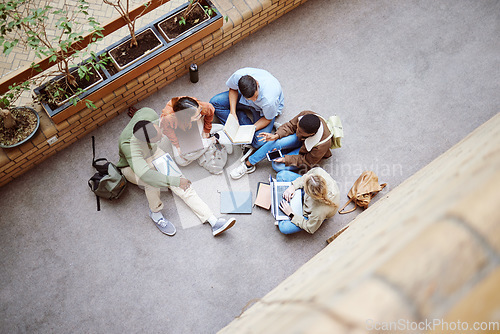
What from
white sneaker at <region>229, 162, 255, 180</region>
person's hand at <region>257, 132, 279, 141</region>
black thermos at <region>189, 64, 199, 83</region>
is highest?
black thermos at <region>189, 64, 199, 83</region>

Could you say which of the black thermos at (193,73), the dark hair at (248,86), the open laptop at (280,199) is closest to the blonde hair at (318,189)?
the open laptop at (280,199)

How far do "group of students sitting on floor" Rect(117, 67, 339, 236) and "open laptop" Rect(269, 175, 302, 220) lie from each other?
0.05 m

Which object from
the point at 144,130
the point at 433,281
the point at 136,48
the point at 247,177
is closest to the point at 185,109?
the point at 144,130

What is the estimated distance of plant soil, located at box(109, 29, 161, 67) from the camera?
388cm

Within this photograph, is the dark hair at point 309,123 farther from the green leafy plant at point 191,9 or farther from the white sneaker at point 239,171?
the green leafy plant at point 191,9

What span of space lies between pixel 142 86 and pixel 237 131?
4.15 ft

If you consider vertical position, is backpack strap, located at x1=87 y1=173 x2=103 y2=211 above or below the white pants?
above

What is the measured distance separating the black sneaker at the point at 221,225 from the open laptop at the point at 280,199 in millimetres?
506

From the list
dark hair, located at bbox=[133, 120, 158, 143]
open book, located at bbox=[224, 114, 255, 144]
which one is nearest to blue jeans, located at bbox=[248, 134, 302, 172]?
open book, located at bbox=[224, 114, 255, 144]

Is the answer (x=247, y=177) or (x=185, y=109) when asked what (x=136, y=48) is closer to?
(x=185, y=109)

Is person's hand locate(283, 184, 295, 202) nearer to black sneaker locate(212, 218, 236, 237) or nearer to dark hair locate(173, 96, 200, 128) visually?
black sneaker locate(212, 218, 236, 237)

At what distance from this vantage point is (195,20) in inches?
160

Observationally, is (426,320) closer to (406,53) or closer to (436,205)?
(436,205)

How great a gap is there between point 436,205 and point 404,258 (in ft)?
0.47
